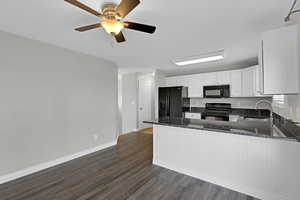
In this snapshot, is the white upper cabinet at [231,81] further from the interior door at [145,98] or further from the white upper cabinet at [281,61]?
the white upper cabinet at [281,61]

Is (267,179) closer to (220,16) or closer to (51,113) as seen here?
(220,16)

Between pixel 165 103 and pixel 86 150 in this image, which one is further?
pixel 165 103

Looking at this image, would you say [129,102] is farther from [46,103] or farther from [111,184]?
[111,184]

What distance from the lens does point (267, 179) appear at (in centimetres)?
168

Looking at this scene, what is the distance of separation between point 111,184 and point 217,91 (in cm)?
391

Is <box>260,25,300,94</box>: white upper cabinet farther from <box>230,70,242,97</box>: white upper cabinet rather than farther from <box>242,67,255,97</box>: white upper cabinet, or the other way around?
<box>230,70,242,97</box>: white upper cabinet

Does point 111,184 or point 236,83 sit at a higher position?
point 236,83

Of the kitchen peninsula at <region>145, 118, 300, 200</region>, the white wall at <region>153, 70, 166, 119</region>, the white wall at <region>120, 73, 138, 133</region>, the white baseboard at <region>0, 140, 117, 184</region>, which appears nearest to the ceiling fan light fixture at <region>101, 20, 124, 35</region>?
the kitchen peninsula at <region>145, 118, 300, 200</region>

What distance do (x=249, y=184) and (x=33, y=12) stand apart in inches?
140

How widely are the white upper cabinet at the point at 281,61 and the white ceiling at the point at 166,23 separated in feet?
1.12

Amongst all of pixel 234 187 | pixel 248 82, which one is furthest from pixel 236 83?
pixel 234 187

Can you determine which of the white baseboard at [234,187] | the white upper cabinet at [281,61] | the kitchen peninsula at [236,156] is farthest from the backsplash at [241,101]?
the white baseboard at [234,187]

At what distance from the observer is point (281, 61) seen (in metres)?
1.63

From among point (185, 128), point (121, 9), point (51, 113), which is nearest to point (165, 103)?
point (185, 128)
